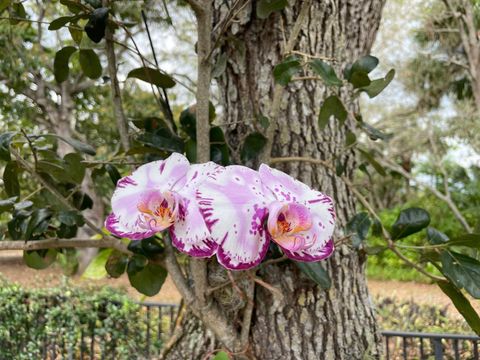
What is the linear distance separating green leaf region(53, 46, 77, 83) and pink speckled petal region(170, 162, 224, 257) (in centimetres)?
60

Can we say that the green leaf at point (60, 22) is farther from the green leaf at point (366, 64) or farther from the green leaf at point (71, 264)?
the green leaf at point (71, 264)

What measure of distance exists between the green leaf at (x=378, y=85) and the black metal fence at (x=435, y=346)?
131 centimetres

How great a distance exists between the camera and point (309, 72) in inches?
38.8

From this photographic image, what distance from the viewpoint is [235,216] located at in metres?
0.43

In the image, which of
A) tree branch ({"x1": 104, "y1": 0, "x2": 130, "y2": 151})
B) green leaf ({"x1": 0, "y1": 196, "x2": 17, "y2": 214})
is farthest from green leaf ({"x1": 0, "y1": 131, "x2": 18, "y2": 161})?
tree branch ({"x1": 104, "y1": 0, "x2": 130, "y2": 151})

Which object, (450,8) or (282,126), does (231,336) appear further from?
(450,8)

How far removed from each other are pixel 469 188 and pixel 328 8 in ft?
25.1

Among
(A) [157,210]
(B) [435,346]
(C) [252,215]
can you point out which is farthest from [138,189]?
(B) [435,346]

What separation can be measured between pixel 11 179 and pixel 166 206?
54 cm

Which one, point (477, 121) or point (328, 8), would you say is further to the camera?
point (477, 121)

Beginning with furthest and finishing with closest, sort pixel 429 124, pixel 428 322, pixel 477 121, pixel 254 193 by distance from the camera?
pixel 429 124 < pixel 477 121 < pixel 428 322 < pixel 254 193

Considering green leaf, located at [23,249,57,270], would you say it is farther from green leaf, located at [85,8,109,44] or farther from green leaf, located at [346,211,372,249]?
green leaf, located at [346,211,372,249]

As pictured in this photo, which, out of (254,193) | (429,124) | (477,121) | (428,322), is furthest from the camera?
(429,124)

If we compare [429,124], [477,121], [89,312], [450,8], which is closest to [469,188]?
[429,124]
